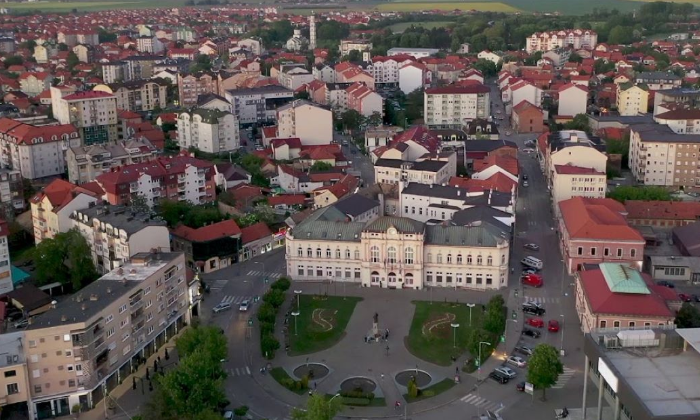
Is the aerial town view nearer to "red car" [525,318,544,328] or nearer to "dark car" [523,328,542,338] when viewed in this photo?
"dark car" [523,328,542,338]

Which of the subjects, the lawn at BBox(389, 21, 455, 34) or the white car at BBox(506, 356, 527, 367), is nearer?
the white car at BBox(506, 356, 527, 367)

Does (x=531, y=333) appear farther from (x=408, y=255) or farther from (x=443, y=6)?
(x=443, y=6)

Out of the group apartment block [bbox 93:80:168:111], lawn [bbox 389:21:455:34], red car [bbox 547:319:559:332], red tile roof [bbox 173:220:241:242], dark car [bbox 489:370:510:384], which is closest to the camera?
dark car [bbox 489:370:510:384]

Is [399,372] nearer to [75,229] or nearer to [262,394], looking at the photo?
[262,394]

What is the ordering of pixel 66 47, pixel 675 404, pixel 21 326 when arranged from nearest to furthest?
pixel 675 404, pixel 21 326, pixel 66 47

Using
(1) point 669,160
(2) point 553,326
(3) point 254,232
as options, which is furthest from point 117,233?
(1) point 669,160

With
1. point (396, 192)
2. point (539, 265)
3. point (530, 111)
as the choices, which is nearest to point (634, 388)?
point (539, 265)

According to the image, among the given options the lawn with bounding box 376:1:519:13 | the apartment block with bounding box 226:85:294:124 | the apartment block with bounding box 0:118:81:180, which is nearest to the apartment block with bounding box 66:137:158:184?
the apartment block with bounding box 0:118:81:180
